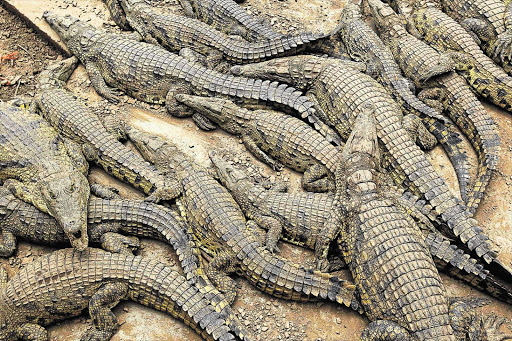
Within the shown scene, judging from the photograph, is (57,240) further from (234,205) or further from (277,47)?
(277,47)

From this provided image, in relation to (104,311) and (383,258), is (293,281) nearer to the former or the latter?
(383,258)

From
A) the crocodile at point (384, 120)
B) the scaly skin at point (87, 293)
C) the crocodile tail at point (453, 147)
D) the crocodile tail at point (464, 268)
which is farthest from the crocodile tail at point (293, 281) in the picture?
the crocodile tail at point (453, 147)

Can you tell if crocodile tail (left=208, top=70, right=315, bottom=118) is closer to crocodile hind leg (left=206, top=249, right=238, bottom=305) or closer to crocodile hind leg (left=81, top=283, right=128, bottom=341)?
crocodile hind leg (left=206, top=249, right=238, bottom=305)

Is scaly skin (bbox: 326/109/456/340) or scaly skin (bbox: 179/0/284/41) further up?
scaly skin (bbox: 179/0/284/41)

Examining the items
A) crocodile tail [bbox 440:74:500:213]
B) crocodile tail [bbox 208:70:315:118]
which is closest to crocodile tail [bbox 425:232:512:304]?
crocodile tail [bbox 440:74:500:213]

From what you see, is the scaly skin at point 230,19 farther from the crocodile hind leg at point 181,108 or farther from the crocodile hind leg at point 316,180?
the crocodile hind leg at point 316,180

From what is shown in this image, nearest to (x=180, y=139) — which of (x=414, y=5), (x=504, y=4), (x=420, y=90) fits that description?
(x=420, y=90)
